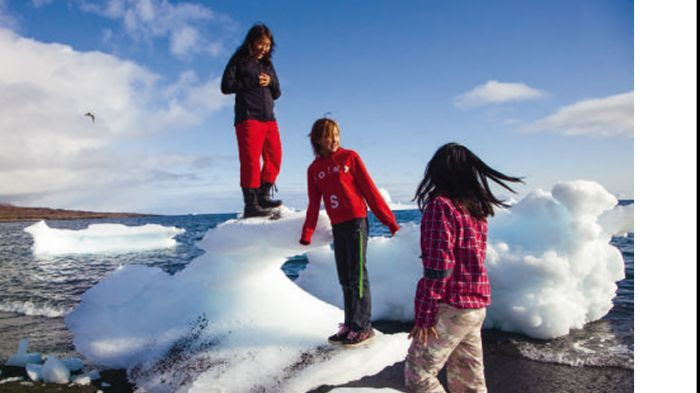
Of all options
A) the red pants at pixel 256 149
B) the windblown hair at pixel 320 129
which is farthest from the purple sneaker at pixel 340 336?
the red pants at pixel 256 149

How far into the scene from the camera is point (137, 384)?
3.76 meters

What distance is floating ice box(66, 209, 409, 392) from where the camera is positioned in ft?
10.8

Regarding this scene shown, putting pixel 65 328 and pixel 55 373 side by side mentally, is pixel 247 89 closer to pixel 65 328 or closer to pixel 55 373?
pixel 55 373

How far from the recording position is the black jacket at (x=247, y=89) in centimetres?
366

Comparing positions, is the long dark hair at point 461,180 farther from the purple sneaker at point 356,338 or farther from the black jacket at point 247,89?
the black jacket at point 247,89

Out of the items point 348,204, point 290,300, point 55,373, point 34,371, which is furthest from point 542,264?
point 34,371

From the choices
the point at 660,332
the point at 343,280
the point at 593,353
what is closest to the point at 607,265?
the point at 593,353

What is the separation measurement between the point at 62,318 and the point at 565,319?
6908 mm

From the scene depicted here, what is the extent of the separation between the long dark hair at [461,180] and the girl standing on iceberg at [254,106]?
1.79m

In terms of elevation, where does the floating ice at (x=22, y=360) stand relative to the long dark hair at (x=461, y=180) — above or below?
below

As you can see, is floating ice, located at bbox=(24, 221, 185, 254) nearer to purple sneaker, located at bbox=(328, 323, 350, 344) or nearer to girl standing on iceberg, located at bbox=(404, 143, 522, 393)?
purple sneaker, located at bbox=(328, 323, 350, 344)

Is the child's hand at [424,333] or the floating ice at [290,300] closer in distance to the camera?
the child's hand at [424,333]

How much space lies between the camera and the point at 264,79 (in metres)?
3.79

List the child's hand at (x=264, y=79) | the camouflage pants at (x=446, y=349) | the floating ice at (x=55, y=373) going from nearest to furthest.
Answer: the camouflage pants at (x=446, y=349), the child's hand at (x=264, y=79), the floating ice at (x=55, y=373)
